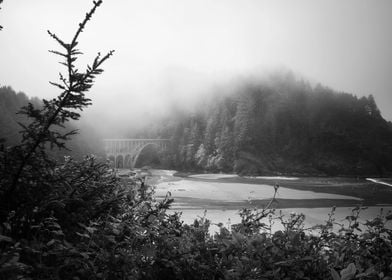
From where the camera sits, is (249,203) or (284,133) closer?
(249,203)

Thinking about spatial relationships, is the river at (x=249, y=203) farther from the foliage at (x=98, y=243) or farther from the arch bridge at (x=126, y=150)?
the arch bridge at (x=126, y=150)

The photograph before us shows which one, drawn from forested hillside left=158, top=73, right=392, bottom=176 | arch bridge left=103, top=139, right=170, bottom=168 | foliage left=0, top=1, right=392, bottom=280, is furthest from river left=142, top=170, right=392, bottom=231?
arch bridge left=103, top=139, right=170, bottom=168

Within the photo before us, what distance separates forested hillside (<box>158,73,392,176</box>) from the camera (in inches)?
2980

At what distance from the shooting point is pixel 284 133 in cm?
8975

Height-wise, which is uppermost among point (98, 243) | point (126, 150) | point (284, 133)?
point (284, 133)

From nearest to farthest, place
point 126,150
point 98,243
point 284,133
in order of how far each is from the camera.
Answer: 1. point 98,243
2. point 126,150
3. point 284,133

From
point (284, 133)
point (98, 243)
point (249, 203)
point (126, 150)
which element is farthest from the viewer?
point (284, 133)

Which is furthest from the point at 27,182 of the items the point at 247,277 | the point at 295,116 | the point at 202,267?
the point at 295,116

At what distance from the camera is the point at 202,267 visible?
6.91 feet

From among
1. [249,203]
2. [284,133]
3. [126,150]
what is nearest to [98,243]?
[249,203]

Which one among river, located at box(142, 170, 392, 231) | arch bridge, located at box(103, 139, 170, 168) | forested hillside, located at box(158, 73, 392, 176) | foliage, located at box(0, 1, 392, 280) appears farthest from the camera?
forested hillside, located at box(158, 73, 392, 176)

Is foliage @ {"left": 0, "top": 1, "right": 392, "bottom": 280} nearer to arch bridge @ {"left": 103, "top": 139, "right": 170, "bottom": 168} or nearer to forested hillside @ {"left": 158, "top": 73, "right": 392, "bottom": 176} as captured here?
forested hillside @ {"left": 158, "top": 73, "right": 392, "bottom": 176}

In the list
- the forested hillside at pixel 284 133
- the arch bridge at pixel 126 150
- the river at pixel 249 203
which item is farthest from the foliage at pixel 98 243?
the arch bridge at pixel 126 150

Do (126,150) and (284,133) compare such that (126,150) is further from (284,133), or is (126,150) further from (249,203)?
(249,203)
